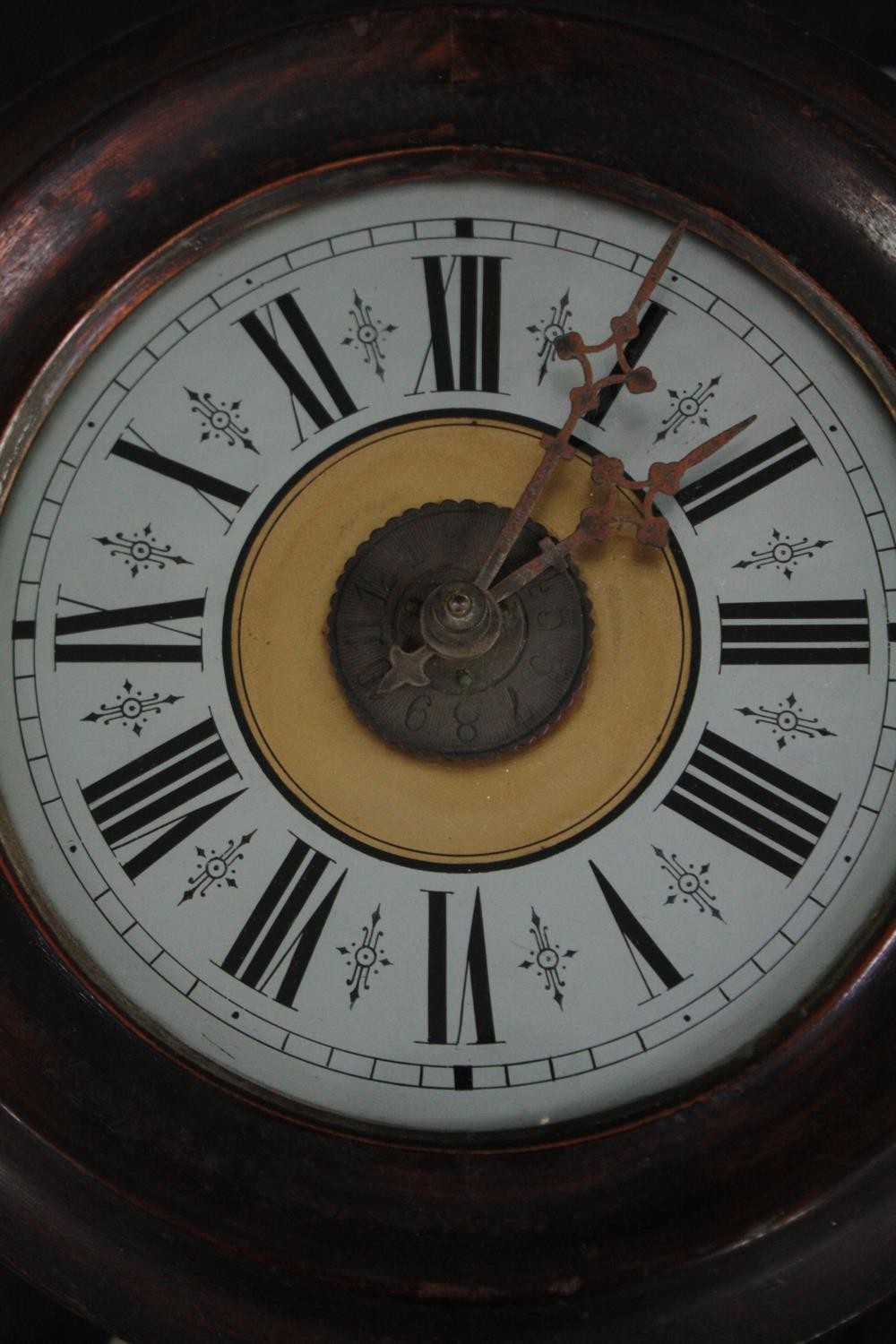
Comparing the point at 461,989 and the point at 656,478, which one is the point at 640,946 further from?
the point at 656,478

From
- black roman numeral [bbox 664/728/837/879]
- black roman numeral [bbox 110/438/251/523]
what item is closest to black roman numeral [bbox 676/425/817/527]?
black roman numeral [bbox 664/728/837/879]

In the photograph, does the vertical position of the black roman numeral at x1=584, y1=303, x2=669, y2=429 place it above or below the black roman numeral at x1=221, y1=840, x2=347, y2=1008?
above

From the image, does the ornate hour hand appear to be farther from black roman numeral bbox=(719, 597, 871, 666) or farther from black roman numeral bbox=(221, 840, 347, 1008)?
black roman numeral bbox=(221, 840, 347, 1008)

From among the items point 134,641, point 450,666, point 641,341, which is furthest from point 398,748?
point 641,341

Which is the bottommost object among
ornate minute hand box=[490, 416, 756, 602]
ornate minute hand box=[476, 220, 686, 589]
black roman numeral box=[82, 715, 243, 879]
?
black roman numeral box=[82, 715, 243, 879]

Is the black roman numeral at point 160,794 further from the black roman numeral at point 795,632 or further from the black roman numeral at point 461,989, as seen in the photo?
the black roman numeral at point 795,632

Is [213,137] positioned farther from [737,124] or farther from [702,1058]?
[702,1058]

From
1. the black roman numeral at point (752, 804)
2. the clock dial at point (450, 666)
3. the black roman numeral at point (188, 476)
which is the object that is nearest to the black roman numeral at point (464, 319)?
the clock dial at point (450, 666)

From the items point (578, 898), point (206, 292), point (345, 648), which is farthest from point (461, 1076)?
point (206, 292)
